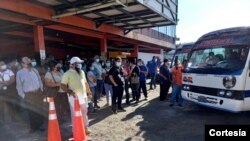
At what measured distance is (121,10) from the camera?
9.02 meters

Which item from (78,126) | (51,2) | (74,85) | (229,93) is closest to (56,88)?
(74,85)

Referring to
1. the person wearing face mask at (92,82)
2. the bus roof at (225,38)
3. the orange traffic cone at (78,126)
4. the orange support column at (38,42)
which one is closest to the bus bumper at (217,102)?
the bus roof at (225,38)

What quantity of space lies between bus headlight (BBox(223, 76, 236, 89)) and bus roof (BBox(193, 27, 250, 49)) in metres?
1.04

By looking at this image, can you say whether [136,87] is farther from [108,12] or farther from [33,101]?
[33,101]

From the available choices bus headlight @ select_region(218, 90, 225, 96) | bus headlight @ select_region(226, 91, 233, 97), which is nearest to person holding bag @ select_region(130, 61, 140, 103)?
bus headlight @ select_region(218, 90, 225, 96)

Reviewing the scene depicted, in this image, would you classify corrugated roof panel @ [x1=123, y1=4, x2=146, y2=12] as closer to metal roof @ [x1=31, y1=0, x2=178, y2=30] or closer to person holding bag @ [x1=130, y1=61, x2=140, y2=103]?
metal roof @ [x1=31, y1=0, x2=178, y2=30]

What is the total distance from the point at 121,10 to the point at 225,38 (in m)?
4.34

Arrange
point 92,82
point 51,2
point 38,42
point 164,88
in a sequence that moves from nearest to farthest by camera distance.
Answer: point 92,82 < point 51,2 < point 164,88 < point 38,42

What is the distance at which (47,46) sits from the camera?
19.0m

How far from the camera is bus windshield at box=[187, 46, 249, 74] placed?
215 inches

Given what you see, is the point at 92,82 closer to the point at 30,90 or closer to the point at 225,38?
the point at 30,90

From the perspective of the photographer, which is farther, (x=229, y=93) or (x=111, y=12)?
(x=111, y=12)

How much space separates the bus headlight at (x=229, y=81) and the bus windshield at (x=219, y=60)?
0.16 metres

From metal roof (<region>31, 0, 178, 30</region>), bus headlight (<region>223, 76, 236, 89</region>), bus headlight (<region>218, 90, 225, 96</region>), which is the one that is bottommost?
bus headlight (<region>218, 90, 225, 96</region>)
